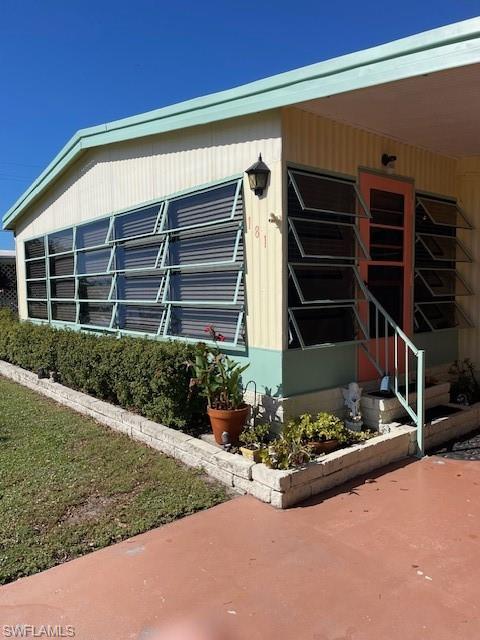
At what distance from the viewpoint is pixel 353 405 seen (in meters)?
4.86

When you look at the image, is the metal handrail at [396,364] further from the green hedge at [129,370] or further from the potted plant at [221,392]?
the green hedge at [129,370]

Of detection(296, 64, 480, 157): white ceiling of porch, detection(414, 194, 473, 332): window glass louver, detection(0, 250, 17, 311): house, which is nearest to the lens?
detection(296, 64, 480, 157): white ceiling of porch

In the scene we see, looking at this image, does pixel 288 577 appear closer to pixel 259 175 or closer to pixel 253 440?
pixel 253 440

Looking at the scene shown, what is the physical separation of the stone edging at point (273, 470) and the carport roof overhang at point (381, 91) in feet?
9.16

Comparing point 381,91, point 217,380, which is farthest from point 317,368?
point 381,91

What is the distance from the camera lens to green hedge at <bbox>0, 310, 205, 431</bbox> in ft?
16.3

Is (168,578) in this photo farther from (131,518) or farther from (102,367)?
(102,367)

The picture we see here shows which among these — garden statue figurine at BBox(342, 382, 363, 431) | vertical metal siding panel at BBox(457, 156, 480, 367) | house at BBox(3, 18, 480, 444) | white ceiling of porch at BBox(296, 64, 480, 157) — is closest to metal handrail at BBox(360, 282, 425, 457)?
house at BBox(3, 18, 480, 444)

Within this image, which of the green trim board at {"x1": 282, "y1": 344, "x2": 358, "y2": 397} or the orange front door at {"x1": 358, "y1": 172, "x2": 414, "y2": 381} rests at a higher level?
the orange front door at {"x1": 358, "y1": 172, "x2": 414, "y2": 381}

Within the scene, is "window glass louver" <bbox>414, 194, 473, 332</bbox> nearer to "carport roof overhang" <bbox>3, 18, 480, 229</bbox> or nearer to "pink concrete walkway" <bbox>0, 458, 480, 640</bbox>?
"carport roof overhang" <bbox>3, 18, 480, 229</bbox>

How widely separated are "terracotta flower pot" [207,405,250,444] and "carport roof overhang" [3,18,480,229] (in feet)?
8.64

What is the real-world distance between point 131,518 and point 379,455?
209cm

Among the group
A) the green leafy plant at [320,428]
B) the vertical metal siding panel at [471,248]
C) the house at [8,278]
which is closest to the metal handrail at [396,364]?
the green leafy plant at [320,428]

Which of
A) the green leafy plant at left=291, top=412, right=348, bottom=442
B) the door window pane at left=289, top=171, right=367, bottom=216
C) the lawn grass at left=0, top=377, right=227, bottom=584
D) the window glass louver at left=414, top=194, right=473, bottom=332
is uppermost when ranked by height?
the door window pane at left=289, top=171, right=367, bottom=216
